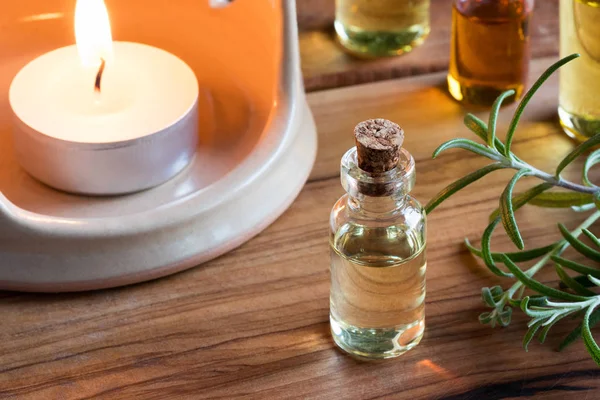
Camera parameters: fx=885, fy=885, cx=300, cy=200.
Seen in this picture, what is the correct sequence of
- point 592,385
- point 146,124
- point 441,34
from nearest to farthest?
point 592,385
point 146,124
point 441,34

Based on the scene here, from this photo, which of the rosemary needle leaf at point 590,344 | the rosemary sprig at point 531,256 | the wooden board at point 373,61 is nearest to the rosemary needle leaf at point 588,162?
the rosemary sprig at point 531,256

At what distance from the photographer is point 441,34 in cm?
82

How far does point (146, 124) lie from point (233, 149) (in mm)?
77

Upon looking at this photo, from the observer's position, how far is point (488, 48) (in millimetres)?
699

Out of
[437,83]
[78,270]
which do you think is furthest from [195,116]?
[437,83]

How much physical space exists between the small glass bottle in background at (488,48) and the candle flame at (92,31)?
277mm

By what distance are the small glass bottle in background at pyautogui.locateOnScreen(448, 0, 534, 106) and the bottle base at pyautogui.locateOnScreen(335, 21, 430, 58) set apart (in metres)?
0.07

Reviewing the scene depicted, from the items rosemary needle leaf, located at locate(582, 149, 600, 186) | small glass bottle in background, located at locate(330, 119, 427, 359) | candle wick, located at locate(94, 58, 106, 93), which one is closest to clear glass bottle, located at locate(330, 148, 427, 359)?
small glass bottle in background, located at locate(330, 119, 427, 359)

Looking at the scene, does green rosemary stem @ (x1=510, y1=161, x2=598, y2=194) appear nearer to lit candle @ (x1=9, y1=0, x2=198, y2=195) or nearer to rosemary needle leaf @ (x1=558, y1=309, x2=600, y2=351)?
rosemary needle leaf @ (x1=558, y1=309, x2=600, y2=351)

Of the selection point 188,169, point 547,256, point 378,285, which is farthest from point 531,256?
point 188,169

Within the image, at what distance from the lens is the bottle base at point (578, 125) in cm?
68

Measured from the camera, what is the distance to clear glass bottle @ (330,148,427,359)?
503 millimetres

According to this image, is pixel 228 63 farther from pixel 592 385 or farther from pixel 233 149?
pixel 592 385

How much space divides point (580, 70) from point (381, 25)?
0.19m
